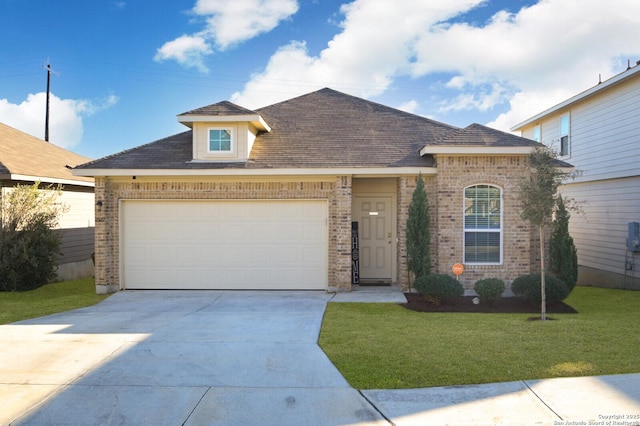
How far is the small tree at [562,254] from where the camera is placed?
37.7 feet

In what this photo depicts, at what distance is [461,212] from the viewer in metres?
12.0

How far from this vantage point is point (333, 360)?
661cm

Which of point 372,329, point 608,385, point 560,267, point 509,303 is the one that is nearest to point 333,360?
point 372,329

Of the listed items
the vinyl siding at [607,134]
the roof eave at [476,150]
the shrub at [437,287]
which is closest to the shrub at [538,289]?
the shrub at [437,287]

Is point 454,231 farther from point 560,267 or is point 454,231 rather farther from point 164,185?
point 164,185

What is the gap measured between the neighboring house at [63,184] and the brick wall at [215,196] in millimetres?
3232

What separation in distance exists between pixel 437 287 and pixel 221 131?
6431 mm

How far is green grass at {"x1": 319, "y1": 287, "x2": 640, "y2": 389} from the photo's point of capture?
6043 millimetres

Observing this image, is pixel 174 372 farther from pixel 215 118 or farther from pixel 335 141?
pixel 335 141

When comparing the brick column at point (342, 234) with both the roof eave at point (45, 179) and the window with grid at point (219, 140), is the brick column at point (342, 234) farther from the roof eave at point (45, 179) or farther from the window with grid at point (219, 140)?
the roof eave at point (45, 179)

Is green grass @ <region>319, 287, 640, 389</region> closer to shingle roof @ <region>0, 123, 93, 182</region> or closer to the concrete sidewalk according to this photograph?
the concrete sidewalk

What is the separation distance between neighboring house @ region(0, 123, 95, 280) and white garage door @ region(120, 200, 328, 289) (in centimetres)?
378

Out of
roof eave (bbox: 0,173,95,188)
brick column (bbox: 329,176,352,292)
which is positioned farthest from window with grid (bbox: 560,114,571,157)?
roof eave (bbox: 0,173,95,188)

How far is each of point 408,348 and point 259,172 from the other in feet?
21.0
